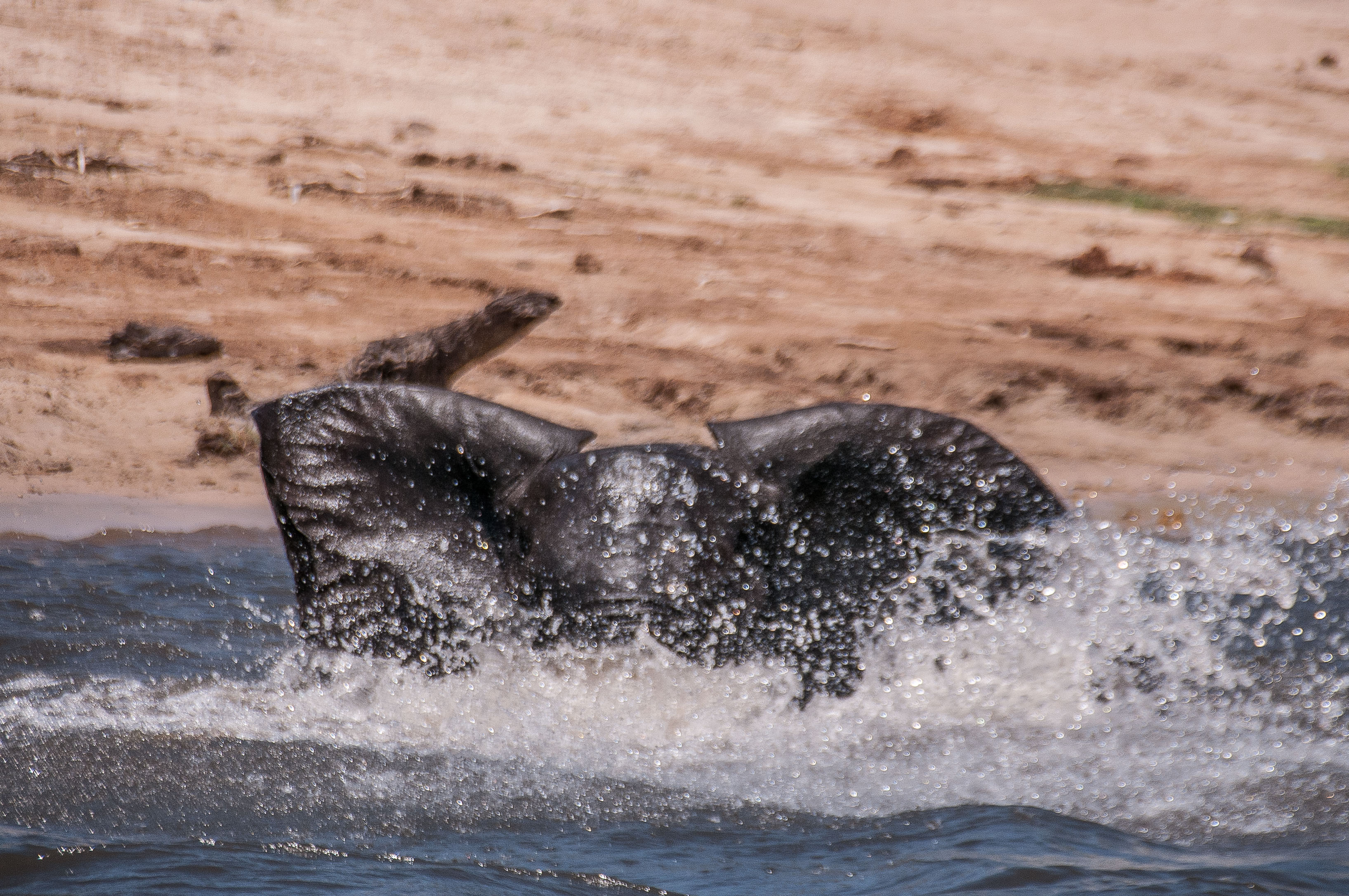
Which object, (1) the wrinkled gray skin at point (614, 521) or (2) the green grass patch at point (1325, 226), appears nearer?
(1) the wrinkled gray skin at point (614, 521)

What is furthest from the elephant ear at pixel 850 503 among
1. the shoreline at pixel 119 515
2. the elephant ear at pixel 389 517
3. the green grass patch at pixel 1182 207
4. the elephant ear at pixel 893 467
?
the green grass patch at pixel 1182 207

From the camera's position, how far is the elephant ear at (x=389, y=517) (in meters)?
2.90

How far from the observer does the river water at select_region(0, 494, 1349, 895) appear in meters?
2.23

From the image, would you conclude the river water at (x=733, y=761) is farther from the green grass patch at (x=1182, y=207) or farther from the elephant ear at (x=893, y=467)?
the green grass patch at (x=1182, y=207)

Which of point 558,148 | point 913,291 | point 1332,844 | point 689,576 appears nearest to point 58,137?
point 558,148

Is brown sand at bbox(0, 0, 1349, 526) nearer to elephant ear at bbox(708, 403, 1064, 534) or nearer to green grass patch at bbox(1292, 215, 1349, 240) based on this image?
green grass patch at bbox(1292, 215, 1349, 240)

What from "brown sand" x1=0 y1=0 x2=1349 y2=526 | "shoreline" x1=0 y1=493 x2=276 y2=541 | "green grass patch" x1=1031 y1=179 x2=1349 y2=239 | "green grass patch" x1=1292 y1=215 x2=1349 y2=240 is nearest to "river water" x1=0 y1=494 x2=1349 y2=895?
"shoreline" x1=0 y1=493 x2=276 y2=541

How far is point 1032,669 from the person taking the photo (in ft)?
10.0

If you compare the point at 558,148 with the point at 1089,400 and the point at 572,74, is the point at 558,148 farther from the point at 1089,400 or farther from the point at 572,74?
the point at 1089,400

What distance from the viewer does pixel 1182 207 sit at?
803cm

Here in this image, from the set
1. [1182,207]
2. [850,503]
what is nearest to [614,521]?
[850,503]

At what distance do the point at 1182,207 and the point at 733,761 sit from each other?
6.28 m

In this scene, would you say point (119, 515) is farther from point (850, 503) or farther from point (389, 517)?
point (850, 503)

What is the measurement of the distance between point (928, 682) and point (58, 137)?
20.3 feet
